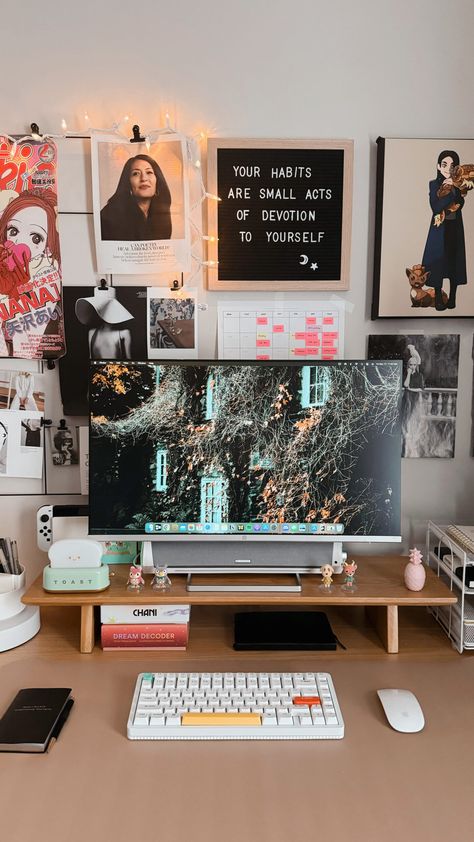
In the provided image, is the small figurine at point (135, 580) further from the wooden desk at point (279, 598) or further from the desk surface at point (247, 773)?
the desk surface at point (247, 773)

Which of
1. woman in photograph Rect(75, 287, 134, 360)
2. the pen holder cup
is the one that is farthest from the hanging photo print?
the pen holder cup

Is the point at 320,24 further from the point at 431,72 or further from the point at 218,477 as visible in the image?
the point at 218,477

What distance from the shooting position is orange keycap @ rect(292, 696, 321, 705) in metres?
1.11

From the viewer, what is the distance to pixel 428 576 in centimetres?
145

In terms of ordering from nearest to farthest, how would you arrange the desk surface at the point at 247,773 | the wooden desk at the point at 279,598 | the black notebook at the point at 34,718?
the desk surface at the point at 247,773, the black notebook at the point at 34,718, the wooden desk at the point at 279,598

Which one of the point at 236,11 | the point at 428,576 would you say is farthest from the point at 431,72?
the point at 428,576

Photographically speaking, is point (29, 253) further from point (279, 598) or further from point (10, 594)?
point (279, 598)

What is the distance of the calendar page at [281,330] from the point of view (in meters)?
1.56

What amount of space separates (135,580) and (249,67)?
123cm

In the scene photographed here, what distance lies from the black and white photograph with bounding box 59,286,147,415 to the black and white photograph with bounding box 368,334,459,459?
1.96ft

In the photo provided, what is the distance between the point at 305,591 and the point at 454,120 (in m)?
1.18

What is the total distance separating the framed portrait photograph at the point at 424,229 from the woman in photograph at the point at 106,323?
63 centimetres

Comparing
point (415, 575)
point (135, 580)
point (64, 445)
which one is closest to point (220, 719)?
point (135, 580)

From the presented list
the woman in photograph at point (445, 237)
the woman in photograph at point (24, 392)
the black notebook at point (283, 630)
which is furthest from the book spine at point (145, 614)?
the woman in photograph at point (445, 237)
